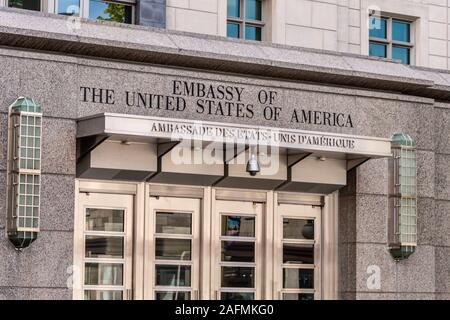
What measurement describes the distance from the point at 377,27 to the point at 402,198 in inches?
165

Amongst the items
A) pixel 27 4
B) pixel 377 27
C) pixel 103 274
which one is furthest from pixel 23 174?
pixel 377 27

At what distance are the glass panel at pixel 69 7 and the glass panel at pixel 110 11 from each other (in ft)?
0.95

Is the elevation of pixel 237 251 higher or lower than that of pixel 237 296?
higher

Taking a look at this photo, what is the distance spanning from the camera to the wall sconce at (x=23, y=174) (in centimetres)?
1814

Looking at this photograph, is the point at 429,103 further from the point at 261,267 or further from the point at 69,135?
the point at 69,135

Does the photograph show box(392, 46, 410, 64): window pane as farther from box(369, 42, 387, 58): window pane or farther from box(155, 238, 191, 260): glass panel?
box(155, 238, 191, 260): glass panel

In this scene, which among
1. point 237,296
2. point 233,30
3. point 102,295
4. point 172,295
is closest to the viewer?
point 102,295

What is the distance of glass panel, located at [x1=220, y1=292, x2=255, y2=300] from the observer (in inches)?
809

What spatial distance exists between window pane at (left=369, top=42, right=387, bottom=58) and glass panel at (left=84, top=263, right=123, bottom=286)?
757 cm

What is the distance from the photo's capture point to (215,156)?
66.5ft

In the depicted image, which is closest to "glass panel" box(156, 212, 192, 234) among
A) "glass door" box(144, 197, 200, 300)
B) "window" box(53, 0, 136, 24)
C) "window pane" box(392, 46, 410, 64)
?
"glass door" box(144, 197, 200, 300)

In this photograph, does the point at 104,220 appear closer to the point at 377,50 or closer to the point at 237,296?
the point at 237,296

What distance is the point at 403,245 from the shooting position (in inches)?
859

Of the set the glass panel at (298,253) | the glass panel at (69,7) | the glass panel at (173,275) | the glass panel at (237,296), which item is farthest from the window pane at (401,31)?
the glass panel at (173,275)
